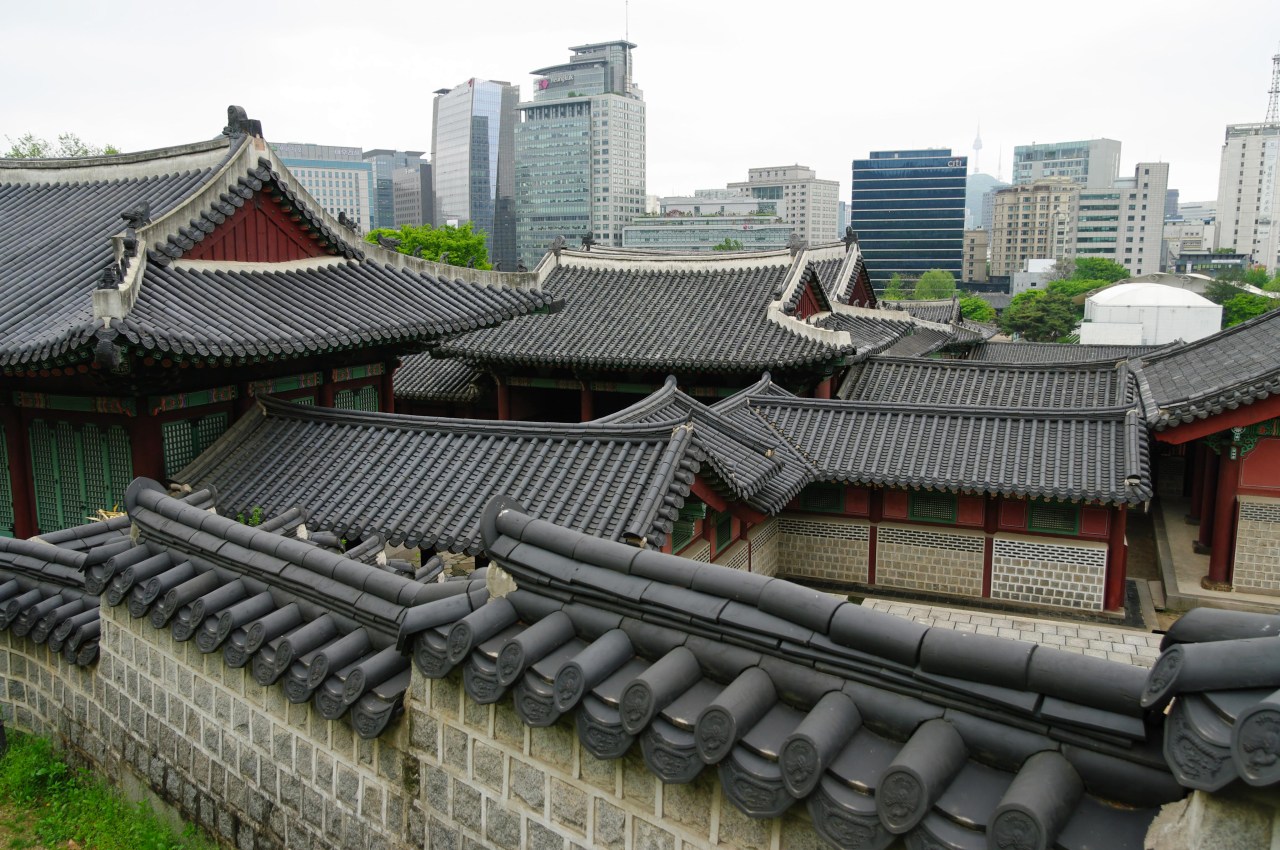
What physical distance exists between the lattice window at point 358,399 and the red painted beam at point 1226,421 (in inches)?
541

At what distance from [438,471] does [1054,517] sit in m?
10.8

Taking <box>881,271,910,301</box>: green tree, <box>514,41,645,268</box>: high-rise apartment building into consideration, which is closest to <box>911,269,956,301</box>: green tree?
<box>881,271,910,301</box>: green tree

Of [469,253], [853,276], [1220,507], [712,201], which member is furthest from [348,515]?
[712,201]

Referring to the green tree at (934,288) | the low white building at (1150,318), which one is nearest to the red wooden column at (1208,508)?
the low white building at (1150,318)

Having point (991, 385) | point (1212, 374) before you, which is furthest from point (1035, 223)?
Answer: point (1212, 374)

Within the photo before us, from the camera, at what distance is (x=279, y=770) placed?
5816mm

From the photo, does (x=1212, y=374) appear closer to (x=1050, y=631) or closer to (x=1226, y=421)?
(x=1226, y=421)

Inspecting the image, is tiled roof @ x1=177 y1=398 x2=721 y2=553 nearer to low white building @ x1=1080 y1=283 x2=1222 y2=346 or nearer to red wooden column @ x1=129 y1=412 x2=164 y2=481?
red wooden column @ x1=129 y1=412 x2=164 y2=481

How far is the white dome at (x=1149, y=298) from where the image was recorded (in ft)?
197

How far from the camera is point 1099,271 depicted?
339ft

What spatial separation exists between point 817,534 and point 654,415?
5302 millimetres

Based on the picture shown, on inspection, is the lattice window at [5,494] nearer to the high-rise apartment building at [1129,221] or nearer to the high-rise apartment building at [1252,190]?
the high-rise apartment building at [1129,221]

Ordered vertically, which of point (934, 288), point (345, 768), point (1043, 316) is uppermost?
point (934, 288)

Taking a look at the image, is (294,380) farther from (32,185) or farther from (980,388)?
(980,388)
